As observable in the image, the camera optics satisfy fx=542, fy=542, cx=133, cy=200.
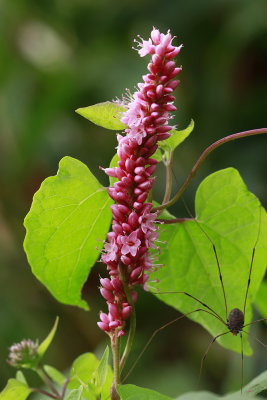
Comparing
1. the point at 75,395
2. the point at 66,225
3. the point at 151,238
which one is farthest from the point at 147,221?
the point at 75,395

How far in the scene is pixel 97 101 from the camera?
3.21 m

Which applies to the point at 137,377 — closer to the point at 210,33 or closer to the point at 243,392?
the point at 243,392

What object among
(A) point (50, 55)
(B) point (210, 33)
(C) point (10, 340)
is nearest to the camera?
(C) point (10, 340)

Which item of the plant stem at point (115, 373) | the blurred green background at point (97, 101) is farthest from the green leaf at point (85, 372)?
the blurred green background at point (97, 101)

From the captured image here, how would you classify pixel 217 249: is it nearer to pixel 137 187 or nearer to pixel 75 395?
pixel 137 187

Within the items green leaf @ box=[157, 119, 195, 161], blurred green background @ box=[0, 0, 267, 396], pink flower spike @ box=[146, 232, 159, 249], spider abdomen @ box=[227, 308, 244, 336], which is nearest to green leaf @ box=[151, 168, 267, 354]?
spider abdomen @ box=[227, 308, 244, 336]

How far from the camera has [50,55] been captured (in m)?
3.48

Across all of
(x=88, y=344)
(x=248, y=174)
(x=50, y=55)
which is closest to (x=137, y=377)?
(x=88, y=344)

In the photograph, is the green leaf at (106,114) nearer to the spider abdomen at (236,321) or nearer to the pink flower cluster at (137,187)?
the pink flower cluster at (137,187)

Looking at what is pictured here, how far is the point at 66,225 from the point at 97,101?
2200mm

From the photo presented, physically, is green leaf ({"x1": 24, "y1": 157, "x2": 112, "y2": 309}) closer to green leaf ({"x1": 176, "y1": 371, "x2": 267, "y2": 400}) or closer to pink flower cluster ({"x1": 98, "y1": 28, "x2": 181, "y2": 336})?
pink flower cluster ({"x1": 98, "y1": 28, "x2": 181, "y2": 336})

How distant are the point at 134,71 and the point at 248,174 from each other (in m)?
0.87

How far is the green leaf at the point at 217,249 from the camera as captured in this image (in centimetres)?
120

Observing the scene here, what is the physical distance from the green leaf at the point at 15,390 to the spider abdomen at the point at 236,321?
48cm
